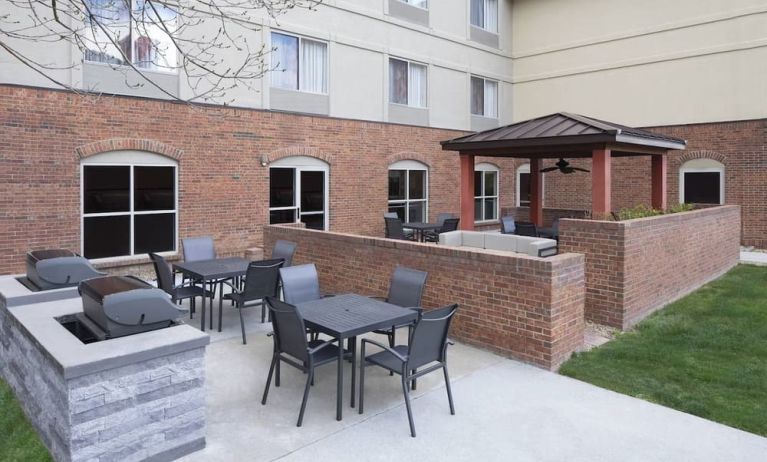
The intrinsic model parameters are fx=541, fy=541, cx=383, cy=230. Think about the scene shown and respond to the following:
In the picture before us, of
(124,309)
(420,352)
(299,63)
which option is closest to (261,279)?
(124,309)

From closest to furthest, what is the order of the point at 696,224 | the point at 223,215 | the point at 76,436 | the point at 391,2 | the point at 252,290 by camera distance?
the point at 76,436 < the point at 252,290 < the point at 696,224 < the point at 223,215 < the point at 391,2

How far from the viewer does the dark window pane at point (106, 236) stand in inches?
Result: 403

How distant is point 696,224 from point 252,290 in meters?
8.12

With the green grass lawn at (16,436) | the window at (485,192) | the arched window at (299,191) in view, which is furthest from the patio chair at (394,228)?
the green grass lawn at (16,436)

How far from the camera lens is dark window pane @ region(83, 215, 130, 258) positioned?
10.2 meters

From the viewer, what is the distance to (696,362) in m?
6.12

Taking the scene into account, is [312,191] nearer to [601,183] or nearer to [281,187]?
[281,187]

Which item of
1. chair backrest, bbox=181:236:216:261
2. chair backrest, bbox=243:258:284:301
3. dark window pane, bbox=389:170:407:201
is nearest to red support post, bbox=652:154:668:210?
dark window pane, bbox=389:170:407:201

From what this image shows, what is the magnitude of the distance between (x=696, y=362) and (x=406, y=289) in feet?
11.2

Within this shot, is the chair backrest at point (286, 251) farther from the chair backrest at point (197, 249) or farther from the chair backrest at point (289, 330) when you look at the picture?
the chair backrest at point (289, 330)

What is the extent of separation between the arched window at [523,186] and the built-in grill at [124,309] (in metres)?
17.9

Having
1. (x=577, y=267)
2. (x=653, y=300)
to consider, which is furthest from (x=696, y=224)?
(x=577, y=267)

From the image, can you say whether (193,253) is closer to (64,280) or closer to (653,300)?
(64,280)

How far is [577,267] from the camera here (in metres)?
6.21
